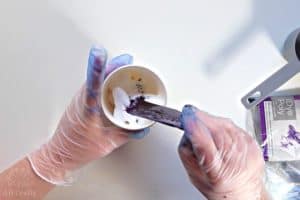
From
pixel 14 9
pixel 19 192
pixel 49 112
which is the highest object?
pixel 14 9

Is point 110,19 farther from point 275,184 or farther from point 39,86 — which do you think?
point 275,184

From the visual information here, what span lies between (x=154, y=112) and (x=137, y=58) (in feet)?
0.57

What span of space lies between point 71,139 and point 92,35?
0.64 feet

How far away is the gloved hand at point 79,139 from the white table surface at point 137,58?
4 cm

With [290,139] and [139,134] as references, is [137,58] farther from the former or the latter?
[290,139]

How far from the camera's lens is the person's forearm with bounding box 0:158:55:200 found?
773 mm

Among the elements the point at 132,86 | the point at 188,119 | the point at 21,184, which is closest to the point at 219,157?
the point at 188,119

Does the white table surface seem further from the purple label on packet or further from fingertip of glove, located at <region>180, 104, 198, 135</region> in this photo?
fingertip of glove, located at <region>180, 104, 198, 135</region>

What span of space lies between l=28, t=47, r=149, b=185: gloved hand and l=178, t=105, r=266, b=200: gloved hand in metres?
0.12

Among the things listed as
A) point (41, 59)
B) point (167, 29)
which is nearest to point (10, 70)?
point (41, 59)

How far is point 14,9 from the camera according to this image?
0.85 m

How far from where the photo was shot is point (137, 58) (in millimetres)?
836

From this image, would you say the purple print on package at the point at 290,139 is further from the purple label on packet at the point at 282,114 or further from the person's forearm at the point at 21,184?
the person's forearm at the point at 21,184

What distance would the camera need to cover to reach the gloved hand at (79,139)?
75cm
